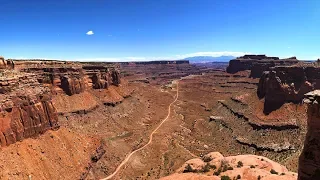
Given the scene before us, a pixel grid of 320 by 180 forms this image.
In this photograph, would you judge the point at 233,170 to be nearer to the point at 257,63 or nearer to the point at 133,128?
the point at 133,128

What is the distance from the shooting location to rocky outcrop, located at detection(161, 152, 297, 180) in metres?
31.4

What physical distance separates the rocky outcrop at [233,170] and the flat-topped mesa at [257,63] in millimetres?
98912

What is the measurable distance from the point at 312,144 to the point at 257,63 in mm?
124804

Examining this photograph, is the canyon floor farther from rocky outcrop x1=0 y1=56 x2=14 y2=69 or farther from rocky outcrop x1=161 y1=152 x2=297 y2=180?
rocky outcrop x1=0 y1=56 x2=14 y2=69

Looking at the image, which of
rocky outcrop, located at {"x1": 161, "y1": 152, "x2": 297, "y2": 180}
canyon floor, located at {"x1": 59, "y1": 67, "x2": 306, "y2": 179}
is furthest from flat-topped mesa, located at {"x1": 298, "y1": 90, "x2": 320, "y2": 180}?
canyon floor, located at {"x1": 59, "y1": 67, "x2": 306, "y2": 179}

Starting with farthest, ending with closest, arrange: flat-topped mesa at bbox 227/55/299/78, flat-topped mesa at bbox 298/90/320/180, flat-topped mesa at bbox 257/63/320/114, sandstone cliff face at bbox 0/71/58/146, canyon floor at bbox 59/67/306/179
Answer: flat-topped mesa at bbox 227/55/299/78, flat-topped mesa at bbox 257/63/320/114, canyon floor at bbox 59/67/306/179, sandstone cliff face at bbox 0/71/58/146, flat-topped mesa at bbox 298/90/320/180

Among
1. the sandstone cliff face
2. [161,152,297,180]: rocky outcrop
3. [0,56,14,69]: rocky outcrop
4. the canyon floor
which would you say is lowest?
the canyon floor

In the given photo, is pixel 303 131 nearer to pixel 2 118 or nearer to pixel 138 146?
pixel 138 146

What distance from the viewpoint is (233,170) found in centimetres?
3341

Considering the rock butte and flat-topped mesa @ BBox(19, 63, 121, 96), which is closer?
the rock butte

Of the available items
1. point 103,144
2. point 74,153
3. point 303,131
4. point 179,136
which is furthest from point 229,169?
point 179,136

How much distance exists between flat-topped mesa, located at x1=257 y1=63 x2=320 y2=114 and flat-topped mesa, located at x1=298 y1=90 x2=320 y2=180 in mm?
54327

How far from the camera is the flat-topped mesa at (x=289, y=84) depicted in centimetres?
7400

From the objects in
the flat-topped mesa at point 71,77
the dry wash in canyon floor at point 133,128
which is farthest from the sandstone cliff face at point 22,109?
the flat-topped mesa at point 71,77
